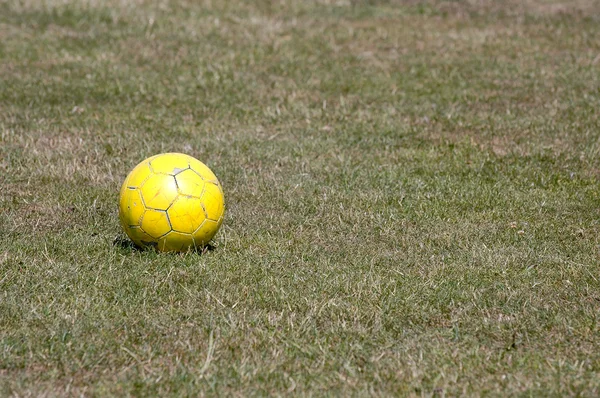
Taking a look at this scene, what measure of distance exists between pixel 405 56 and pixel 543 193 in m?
5.79

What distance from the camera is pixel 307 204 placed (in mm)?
7512

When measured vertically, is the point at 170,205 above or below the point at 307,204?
above

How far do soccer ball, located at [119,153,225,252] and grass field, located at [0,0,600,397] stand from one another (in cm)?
18

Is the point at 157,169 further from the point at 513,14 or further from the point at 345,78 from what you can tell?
the point at 513,14

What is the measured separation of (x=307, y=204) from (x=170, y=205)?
1862mm

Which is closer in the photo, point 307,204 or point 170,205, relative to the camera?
point 170,205

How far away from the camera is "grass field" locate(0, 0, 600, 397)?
4730 mm

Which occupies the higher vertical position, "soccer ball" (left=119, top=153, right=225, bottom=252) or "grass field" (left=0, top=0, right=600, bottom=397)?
"soccer ball" (left=119, top=153, right=225, bottom=252)

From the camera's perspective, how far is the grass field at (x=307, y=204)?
4.73 meters

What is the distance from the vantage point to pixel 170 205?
595cm

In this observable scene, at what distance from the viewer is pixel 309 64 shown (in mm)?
12602

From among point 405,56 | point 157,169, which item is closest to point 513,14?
point 405,56

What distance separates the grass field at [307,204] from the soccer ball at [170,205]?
182 mm

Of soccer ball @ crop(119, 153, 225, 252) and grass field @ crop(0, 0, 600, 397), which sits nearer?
grass field @ crop(0, 0, 600, 397)
